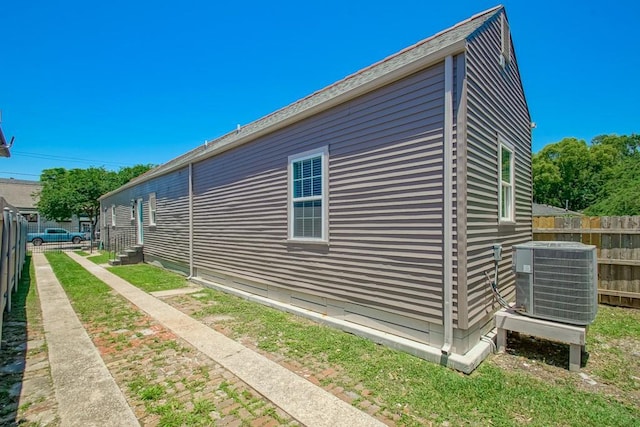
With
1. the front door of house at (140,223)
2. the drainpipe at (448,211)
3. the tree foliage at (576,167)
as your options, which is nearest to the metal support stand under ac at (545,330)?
the drainpipe at (448,211)

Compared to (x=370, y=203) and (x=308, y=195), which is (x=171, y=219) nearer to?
(x=308, y=195)

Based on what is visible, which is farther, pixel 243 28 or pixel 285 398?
pixel 243 28

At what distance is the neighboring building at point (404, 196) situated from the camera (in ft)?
11.8

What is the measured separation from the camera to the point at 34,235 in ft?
86.2

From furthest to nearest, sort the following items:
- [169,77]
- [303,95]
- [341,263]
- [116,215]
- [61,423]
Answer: [116,215] < [169,77] < [303,95] < [341,263] < [61,423]

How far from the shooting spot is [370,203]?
4449mm

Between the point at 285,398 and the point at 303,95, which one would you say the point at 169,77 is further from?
the point at 285,398

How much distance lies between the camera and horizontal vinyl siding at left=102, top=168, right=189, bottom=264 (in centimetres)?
992

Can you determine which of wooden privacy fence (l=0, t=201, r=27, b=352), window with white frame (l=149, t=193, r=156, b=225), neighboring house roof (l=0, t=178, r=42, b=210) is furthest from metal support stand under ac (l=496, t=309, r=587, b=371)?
neighboring house roof (l=0, t=178, r=42, b=210)

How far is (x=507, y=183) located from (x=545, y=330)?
248 centimetres

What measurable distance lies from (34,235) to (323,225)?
3263 centimetres

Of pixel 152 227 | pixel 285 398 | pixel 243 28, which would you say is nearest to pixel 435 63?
pixel 285 398

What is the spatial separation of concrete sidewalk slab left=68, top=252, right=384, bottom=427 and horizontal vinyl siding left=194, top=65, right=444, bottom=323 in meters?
1.64

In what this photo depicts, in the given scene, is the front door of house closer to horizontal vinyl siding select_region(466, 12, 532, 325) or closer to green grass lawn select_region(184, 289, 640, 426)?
green grass lawn select_region(184, 289, 640, 426)
